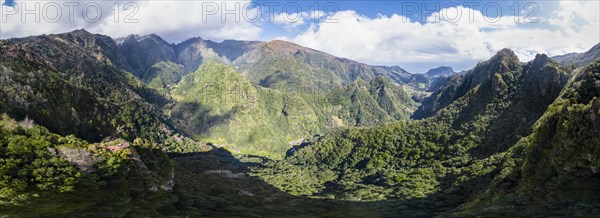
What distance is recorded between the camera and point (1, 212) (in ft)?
586

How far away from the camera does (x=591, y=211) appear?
183 m

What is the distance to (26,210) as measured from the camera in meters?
186

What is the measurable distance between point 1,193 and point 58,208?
99.5 ft

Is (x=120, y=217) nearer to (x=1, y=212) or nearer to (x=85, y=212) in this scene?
(x=85, y=212)

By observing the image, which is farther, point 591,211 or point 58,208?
point 58,208

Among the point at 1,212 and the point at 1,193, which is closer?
the point at 1,212

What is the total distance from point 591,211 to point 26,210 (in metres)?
248

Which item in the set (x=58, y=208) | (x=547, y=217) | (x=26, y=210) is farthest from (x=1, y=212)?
(x=547, y=217)

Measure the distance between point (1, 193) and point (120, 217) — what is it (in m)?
59.8

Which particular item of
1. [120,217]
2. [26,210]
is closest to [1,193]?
[26,210]

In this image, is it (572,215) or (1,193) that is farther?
(1,193)

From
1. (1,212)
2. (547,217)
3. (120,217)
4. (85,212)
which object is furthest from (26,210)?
(547,217)

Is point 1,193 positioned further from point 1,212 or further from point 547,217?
point 547,217

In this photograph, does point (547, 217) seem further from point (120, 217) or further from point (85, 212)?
point (85, 212)
